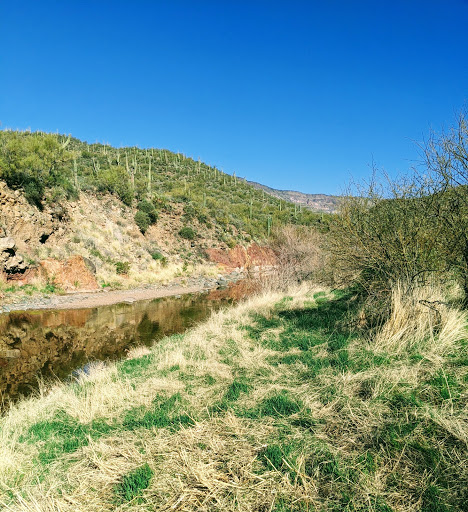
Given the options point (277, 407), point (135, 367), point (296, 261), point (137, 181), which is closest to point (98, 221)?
point (137, 181)

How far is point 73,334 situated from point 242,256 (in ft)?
85.7

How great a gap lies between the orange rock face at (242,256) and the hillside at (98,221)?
0.70 m

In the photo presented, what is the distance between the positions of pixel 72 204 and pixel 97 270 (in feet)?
23.4

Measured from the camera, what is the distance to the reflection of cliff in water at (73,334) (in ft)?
30.3

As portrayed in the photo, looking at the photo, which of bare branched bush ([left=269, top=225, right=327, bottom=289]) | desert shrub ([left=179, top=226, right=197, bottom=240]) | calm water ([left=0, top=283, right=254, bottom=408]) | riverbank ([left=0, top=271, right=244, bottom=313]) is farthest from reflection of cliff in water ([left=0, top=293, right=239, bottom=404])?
desert shrub ([left=179, top=226, right=197, bottom=240])

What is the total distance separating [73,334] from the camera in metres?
13.0

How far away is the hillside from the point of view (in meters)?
20.5

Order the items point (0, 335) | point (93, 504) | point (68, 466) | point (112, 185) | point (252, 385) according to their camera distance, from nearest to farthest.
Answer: point (93, 504), point (68, 466), point (252, 385), point (0, 335), point (112, 185)

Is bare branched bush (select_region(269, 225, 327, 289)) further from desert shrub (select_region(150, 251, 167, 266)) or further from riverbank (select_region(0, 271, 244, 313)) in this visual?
desert shrub (select_region(150, 251, 167, 266))

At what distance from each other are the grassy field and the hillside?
658 inches

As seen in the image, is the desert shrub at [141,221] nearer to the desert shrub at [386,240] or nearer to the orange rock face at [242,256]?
the orange rock face at [242,256]

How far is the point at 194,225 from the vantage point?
37.7 metres

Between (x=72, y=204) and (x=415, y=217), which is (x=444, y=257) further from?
(x=72, y=204)

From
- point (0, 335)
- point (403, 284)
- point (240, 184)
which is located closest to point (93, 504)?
point (403, 284)
